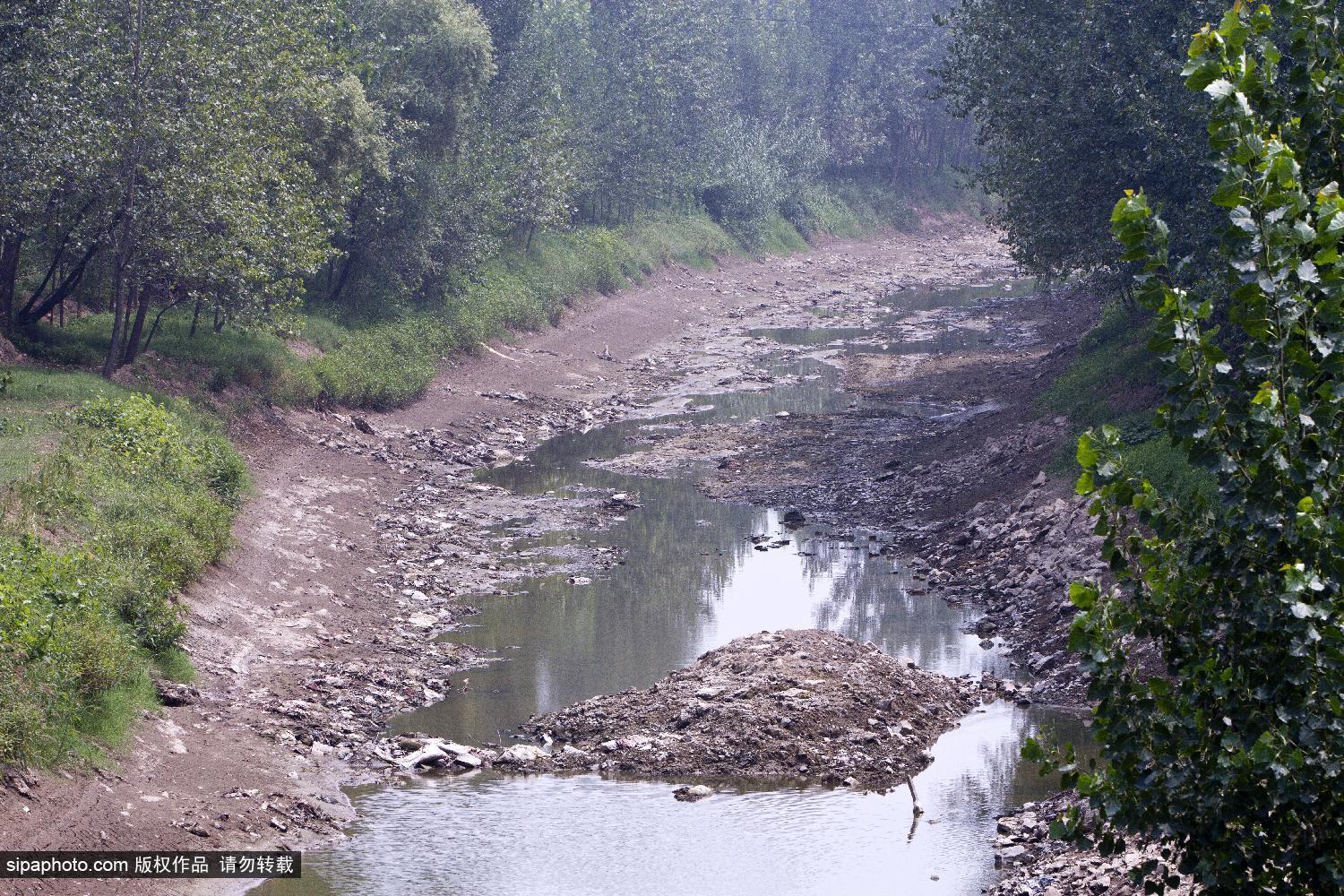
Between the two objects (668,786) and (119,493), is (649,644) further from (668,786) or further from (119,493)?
(119,493)

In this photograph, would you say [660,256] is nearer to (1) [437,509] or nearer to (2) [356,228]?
(2) [356,228]

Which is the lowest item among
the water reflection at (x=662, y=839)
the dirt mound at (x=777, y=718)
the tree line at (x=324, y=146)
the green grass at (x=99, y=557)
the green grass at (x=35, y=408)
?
the water reflection at (x=662, y=839)

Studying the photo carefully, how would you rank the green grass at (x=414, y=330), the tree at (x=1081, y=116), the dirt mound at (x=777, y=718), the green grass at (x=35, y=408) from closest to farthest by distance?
the dirt mound at (x=777, y=718) < the green grass at (x=35, y=408) < the tree at (x=1081, y=116) < the green grass at (x=414, y=330)

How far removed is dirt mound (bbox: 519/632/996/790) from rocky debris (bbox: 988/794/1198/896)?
4.92ft

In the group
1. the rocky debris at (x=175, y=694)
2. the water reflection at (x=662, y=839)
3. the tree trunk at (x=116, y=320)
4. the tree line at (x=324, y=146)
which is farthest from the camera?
the tree trunk at (x=116, y=320)

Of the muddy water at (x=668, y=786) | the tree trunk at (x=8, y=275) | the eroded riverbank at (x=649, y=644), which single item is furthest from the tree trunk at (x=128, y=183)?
the muddy water at (x=668, y=786)

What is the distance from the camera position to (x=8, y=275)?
2350 cm

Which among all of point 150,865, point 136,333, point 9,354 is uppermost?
point 136,333

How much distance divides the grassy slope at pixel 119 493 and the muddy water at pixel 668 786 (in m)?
2.89

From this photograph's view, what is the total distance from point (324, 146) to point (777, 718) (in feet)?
69.3

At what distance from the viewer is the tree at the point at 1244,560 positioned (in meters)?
5.33

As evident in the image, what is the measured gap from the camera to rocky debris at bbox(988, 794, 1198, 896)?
10445mm

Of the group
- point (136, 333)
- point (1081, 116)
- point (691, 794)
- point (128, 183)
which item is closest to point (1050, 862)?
point (691, 794)

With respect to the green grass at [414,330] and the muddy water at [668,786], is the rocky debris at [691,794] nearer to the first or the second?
the muddy water at [668,786]
